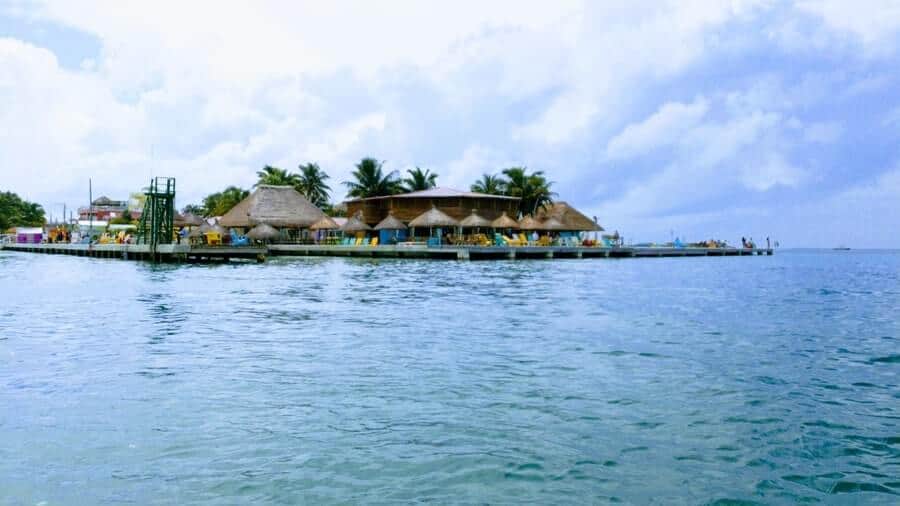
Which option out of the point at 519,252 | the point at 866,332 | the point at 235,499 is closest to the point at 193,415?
the point at 235,499

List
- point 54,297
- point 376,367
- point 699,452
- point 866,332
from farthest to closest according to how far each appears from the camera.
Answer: point 54,297
point 866,332
point 376,367
point 699,452

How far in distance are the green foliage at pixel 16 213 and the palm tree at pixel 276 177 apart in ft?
139

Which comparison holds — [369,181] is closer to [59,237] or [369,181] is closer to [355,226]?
[355,226]

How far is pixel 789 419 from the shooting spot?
6.70 meters

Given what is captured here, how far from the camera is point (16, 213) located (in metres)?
91.7

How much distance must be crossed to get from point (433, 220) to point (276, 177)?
78.1 feet

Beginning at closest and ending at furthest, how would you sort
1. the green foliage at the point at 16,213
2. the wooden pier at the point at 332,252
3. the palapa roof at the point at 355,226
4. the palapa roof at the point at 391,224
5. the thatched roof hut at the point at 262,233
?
the wooden pier at the point at 332,252, the palapa roof at the point at 391,224, the palapa roof at the point at 355,226, the thatched roof hut at the point at 262,233, the green foliage at the point at 16,213

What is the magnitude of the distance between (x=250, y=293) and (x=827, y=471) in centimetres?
1702

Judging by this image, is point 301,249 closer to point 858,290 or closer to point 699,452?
point 858,290

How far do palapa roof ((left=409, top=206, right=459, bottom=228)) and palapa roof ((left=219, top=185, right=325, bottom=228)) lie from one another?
484 inches

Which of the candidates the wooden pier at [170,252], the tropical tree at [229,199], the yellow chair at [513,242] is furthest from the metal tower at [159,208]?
the tropical tree at [229,199]

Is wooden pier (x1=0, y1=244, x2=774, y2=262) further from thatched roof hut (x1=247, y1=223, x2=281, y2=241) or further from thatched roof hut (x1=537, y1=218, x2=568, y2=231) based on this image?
thatched roof hut (x1=537, y1=218, x2=568, y2=231)

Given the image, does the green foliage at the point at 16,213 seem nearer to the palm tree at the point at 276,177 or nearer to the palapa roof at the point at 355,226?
the palm tree at the point at 276,177

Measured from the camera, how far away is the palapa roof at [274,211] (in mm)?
55656
